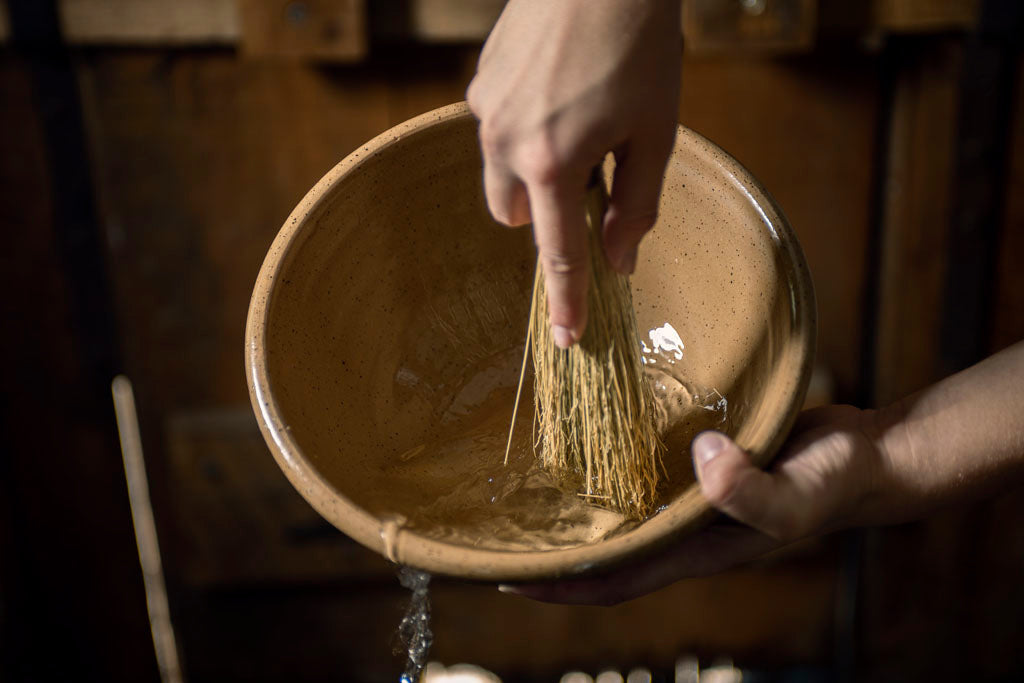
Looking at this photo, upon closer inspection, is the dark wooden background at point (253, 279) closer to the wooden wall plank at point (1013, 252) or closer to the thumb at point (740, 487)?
the wooden wall plank at point (1013, 252)

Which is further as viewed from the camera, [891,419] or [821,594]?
[821,594]

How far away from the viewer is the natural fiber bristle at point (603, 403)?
561mm

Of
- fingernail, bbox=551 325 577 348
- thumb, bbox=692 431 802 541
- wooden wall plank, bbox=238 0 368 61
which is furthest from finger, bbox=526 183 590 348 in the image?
wooden wall plank, bbox=238 0 368 61

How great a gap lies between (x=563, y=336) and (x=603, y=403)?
0.26 feet

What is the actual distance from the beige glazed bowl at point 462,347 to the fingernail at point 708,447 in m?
0.02

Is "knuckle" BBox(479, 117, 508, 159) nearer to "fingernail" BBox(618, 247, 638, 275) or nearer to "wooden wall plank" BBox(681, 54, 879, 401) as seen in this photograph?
"fingernail" BBox(618, 247, 638, 275)

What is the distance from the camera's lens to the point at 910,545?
117 cm

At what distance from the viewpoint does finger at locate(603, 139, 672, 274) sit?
0.46m

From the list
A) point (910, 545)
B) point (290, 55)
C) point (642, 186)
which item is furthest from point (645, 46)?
point (910, 545)

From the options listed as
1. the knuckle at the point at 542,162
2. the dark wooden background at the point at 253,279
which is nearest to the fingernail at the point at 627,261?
the knuckle at the point at 542,162

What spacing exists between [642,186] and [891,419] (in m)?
0.28

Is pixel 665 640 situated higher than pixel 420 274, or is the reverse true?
pixel 420 274

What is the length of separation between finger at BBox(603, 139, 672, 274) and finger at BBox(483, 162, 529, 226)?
0.05 m

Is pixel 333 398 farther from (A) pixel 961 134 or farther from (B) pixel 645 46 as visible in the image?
(A) pixel 961 134
